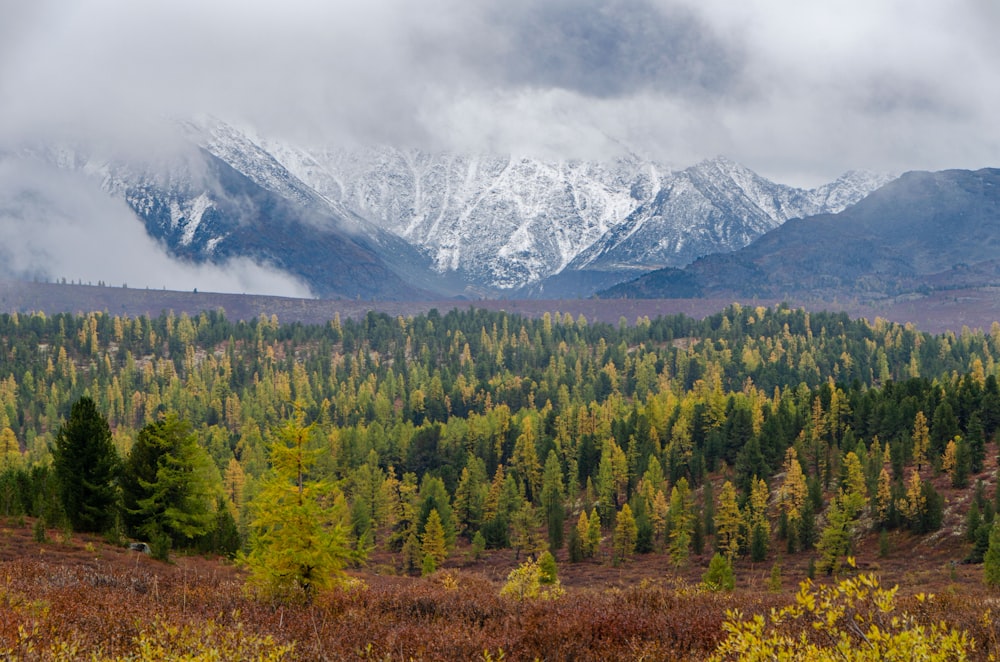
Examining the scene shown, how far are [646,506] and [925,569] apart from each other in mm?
46616

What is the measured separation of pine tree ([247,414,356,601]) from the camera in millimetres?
26797

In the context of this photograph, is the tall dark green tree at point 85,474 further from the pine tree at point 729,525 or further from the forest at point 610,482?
the pine tree at point 729,525

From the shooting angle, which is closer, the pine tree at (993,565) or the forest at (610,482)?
the pine tree at (993,565)

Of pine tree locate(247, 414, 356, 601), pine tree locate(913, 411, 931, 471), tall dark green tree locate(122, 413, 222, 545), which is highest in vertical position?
pine tree locate(247, 414, 356, 601)

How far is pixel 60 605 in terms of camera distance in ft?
67.6

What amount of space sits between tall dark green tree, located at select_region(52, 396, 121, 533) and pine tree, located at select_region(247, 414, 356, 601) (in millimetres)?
27429

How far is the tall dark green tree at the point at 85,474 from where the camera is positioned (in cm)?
5034

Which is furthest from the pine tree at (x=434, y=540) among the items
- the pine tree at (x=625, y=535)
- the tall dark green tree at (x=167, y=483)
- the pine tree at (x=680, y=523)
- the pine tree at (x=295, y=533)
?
the pine tree at (x=295, y=533)

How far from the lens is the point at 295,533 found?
27.3 meters

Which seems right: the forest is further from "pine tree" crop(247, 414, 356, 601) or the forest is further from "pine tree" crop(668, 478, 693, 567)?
"pine tree" crop(247, 414, 356, 601)

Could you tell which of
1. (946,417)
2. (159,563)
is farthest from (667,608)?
(946,417)

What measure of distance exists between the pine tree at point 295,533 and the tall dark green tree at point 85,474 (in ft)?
90.0

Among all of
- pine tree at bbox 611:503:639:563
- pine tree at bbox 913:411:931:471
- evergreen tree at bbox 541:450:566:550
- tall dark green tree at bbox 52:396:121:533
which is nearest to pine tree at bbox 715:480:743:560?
pine tree at bbox 611:503:639:563

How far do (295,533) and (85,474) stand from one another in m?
30.1
